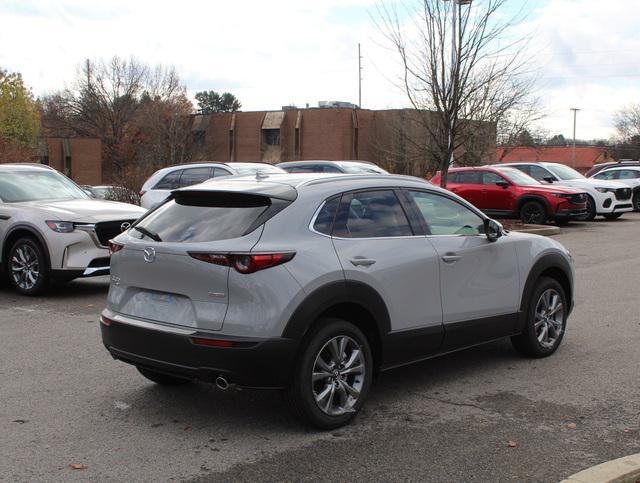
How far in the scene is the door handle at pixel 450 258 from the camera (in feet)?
19.6

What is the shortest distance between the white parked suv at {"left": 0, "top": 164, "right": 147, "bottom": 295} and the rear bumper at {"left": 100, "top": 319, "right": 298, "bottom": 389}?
194 inches

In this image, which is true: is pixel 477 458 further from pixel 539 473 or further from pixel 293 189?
pixel 293 189

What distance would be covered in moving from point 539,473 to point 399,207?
7.33 feet

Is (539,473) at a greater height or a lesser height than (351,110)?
lesser

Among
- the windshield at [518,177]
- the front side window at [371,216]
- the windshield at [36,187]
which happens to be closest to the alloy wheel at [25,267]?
the windshield at [36,187]

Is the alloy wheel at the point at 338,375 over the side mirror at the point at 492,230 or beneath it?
beneath

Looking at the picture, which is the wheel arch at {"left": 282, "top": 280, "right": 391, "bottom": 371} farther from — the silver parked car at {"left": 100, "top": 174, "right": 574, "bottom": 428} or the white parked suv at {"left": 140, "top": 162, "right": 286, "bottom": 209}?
the white parked suv at {"left": 140, "top": 162, "right": 286, "bottom": 209}

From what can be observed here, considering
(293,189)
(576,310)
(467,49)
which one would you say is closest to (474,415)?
(293,189)

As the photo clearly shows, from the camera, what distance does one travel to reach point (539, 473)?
445 cm

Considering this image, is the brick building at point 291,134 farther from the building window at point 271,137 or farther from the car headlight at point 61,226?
the car headlight at point 61,226

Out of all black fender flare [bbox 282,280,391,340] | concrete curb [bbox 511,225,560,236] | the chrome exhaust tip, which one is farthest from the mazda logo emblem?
concrete curb [bbox 511,225,560,236]

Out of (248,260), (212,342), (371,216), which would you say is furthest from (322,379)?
(371,216)

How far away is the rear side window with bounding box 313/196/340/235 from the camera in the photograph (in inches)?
208

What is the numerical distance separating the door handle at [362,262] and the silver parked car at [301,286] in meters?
0.01
